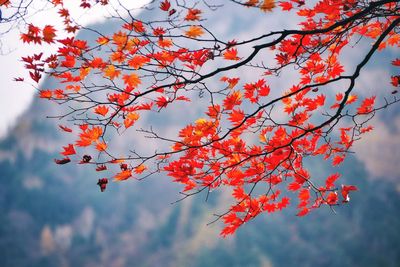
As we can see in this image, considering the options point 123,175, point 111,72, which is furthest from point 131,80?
point 123,175

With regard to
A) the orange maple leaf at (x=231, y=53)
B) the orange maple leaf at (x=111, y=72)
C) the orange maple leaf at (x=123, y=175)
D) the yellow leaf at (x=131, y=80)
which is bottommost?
the orange maple leaf at (x=123, y=175)

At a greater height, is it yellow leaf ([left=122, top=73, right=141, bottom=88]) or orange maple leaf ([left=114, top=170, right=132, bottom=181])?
yellow leaf ([left=122, top=73, right=141, bottom=88])

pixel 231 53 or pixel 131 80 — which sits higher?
pixel 131 80

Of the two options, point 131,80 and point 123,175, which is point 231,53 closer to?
point 131,80

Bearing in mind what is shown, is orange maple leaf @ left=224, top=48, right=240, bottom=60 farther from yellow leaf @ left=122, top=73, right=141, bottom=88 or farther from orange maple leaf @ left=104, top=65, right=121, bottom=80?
orange maple leaf @ left=104, top=65, right=121, bottom=80

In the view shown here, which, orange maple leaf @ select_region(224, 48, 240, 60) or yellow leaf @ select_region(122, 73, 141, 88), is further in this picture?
yellow leaf @ select_region(122, 73, 141, 88)

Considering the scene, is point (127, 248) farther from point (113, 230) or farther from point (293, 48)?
point (293, 48)

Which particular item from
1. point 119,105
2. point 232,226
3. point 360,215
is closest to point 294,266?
point 360,215

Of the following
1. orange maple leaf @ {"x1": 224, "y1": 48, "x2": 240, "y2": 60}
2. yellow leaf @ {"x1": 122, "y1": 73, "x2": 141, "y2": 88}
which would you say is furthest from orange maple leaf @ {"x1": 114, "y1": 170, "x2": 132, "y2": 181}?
orange maple leaf @ {"x1": 224, "y1": 48, "x2": 240, "y2": 60}

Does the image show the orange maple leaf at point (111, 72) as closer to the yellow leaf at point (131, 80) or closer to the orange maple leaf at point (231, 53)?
the yellow leaf at point (131, 80)

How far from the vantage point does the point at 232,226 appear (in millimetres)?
3518

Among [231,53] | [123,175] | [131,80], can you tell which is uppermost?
[131,80]

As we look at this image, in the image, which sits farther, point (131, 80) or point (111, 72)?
point (131, 80)

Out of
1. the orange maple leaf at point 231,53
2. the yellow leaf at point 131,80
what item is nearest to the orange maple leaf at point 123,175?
the yellow leaf at point 131,80
